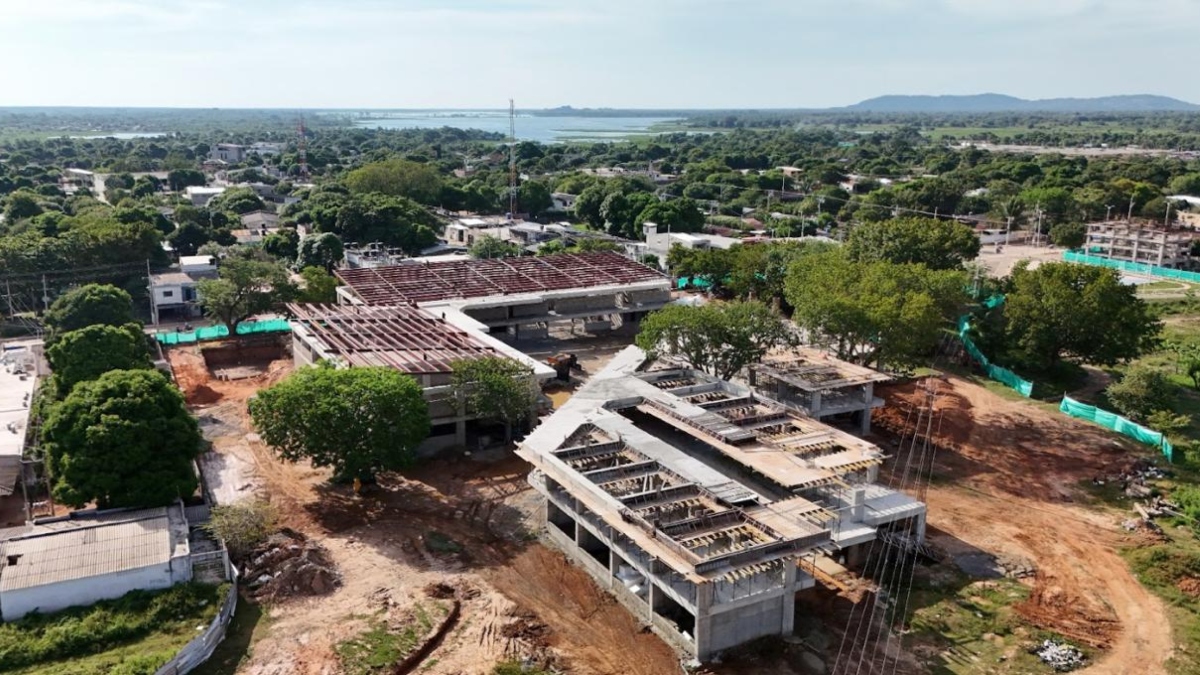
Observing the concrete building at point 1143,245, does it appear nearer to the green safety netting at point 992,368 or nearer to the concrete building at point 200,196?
the green safety netting at point 992,368

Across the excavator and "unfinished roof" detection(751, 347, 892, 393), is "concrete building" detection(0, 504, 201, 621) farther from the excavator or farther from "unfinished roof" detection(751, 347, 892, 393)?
"unfinished roof" detection(751, 347, 892, 393)

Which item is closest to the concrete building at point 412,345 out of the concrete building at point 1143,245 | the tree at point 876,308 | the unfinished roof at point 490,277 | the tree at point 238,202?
the unfinished roof at point 490,277

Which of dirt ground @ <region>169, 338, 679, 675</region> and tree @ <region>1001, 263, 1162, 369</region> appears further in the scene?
tree @ <region>1001, 263, 1162, 369</region>

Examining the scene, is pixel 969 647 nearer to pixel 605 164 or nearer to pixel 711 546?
pixel 711 546

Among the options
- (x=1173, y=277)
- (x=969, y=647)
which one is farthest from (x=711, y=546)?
(x=1173, y=277)

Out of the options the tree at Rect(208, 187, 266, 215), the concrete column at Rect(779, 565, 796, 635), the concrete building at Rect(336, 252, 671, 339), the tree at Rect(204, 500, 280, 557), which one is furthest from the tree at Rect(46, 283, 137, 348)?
the tree at Rect(208, 187, 266, 215)

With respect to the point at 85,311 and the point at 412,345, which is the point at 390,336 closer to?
the point at 412,345
